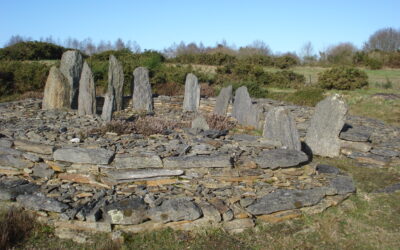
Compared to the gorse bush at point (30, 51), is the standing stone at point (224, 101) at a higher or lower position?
lower

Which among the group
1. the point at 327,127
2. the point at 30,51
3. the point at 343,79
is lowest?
the point at 327,127

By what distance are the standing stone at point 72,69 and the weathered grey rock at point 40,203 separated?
5.38 meters

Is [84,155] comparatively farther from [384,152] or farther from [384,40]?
[384,40]

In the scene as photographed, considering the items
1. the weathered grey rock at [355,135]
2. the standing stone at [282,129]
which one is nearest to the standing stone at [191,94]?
the standing stone at [282,129]

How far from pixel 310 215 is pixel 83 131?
4.85 metres

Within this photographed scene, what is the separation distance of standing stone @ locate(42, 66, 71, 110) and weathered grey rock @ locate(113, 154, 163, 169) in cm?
476

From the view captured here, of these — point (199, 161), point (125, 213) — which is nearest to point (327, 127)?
point (199, 161)

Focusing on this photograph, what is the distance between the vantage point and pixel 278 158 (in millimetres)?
6508

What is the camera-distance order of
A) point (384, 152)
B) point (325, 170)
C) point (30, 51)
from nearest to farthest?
point (325, 170)
point (384, 152)
point (30, 51)

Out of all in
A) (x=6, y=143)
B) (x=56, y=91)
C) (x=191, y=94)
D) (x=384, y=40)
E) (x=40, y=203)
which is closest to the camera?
(x=40, y=203)

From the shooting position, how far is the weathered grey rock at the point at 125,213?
4.79 metres

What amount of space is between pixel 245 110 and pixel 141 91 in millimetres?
3488

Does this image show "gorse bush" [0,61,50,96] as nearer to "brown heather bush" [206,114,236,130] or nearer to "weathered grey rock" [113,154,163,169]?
"brown heather bush" [206,114,236,130]

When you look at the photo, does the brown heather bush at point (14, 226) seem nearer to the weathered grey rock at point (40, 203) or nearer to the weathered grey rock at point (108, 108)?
the weathered grey rock at point (40, 203)
